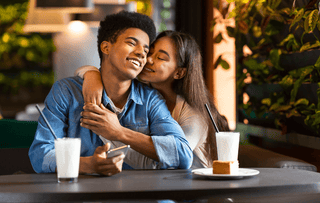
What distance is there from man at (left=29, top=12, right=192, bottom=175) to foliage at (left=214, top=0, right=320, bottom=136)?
689 millimetres

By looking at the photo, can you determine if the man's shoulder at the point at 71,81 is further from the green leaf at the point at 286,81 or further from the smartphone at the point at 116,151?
the green leaf at the point at 286,81

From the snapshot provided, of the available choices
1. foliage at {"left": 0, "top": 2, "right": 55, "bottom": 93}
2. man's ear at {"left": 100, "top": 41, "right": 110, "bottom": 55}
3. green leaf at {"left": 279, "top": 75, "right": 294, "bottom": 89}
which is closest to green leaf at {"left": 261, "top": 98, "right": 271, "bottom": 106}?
green leaf at {"left": 279, "top": 75, "right": 294, "bottom": 89}

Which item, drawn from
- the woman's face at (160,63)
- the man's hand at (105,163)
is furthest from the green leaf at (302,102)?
the man's hand at (105,163)

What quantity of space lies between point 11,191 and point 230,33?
1.87m

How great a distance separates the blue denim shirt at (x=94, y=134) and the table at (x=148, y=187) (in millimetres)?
170

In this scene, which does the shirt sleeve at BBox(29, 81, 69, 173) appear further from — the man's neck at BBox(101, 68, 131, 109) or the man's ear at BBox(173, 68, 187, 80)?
the man's ear at BBox(173, 68, 187, 80)

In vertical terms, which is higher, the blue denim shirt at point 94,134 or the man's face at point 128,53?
the man's face at point 128,53

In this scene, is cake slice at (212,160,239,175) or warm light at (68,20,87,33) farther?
warm light at (68,20,87,33)

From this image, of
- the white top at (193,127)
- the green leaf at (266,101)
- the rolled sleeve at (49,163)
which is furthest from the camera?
the green leaf at (266,101)

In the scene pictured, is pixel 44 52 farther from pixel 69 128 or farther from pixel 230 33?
pixel 69 128

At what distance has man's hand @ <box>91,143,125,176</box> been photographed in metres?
1.17

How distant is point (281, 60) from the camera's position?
2.09 metres

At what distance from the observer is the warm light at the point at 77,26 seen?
3.51 m

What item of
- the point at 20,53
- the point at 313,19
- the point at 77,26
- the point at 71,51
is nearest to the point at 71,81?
the point at 313,19
